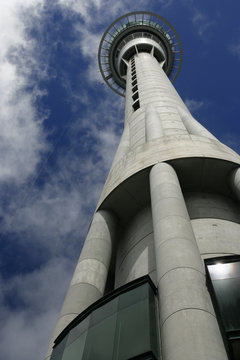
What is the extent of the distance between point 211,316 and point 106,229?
1029 cm

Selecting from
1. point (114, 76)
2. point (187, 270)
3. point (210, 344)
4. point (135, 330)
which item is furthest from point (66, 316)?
point (114, 76)

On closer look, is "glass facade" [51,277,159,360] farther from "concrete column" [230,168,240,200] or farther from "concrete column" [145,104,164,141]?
"concrete column" [145,104,164,141]

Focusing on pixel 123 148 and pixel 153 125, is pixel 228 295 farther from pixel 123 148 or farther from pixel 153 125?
pixel 123 148

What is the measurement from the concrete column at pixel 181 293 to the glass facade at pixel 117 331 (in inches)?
18.5

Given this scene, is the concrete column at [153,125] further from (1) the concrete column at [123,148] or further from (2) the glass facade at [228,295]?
(2) the glass facade at [228,295]

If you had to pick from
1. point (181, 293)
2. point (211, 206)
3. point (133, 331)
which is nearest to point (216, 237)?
point (211, 206)

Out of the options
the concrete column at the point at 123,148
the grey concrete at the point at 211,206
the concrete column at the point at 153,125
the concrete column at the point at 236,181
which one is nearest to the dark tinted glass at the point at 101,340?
the grey concrete at the point at 211,206

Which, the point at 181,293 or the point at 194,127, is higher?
the point at 194,127

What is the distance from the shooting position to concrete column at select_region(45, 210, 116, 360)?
43.3ft

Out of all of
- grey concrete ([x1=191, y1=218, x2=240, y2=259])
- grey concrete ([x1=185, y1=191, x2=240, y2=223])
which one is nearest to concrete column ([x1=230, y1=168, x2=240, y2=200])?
grey concrete ([x1=185, y1=191, x2=240, y2=223])

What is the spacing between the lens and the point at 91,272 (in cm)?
1514

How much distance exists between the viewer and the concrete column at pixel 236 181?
1641 cm

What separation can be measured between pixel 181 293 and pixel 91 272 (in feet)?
22.5

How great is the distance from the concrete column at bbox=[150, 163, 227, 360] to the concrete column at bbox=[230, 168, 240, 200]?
428 centimetres
